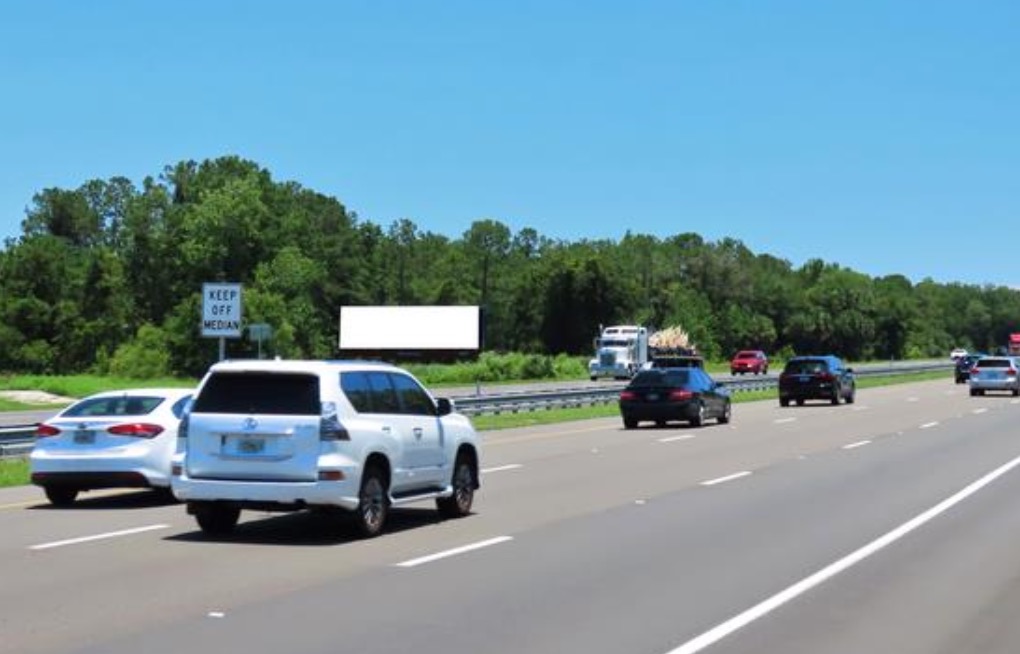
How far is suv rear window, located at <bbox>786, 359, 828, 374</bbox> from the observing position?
1888 inches

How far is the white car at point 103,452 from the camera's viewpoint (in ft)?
54.4

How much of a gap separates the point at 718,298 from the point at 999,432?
442 ft

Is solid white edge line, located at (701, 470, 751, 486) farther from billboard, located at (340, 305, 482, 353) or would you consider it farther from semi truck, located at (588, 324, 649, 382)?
billboard, located at (340, 305, 482, 353)

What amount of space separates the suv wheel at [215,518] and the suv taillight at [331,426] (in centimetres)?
143

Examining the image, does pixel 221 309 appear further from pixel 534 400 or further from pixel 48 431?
pixel 534 400

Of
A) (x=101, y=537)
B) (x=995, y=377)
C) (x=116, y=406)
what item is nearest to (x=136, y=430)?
(x=116, y=406)

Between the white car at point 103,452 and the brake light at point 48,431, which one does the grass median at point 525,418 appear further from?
the white car at point 103,452

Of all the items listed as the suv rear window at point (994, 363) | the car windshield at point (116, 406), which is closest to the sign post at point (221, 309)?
the car windshield at point (116, 406)

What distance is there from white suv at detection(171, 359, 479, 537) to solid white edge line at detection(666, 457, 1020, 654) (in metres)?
4.51

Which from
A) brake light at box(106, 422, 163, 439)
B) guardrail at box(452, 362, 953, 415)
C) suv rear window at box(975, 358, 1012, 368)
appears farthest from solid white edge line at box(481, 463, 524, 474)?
suv rear window at box(975, 358, 1012, 368)

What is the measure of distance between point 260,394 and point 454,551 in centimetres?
252

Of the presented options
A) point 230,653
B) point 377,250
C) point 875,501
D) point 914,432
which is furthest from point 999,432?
point 377,250

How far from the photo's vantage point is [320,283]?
126m

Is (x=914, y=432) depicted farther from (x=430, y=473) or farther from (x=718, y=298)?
(x=718, y=298)
